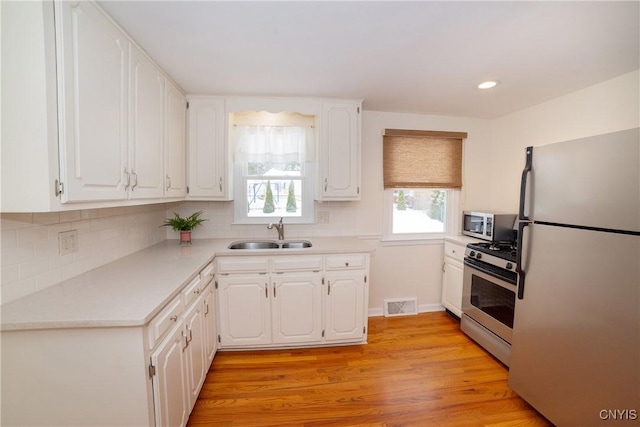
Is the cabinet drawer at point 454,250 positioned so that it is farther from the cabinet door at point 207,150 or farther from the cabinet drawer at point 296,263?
the cabinet door at point 207,150

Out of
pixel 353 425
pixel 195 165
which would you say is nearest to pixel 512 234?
pixel 353 425

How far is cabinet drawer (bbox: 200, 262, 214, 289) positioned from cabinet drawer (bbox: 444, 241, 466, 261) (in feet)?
8.03

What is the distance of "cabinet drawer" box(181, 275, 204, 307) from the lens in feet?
4.97

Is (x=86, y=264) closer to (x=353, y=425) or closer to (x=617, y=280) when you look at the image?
(x=353, y=425)

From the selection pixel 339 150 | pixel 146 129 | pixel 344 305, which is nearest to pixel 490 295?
pixel 344 305

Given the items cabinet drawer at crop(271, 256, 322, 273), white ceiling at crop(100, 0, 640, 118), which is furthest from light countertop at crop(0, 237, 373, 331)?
white ceiling at crop(100, 0, 640, 118)

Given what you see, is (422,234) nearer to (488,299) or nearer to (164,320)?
(488,299)

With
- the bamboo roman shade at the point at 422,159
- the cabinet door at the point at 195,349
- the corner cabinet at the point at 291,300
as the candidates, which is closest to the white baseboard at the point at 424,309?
the corner cabinet at the point at 291,300

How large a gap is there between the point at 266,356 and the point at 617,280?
2346 millimetres

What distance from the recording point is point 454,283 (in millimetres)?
2879

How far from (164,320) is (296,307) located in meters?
1.21

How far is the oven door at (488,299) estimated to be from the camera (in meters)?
2.09

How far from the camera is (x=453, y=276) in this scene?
9.50 feet

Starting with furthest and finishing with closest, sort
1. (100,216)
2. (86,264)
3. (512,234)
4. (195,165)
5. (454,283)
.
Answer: (454,283) < (512,234) < (195,165) < (100,216) < (86,264)
